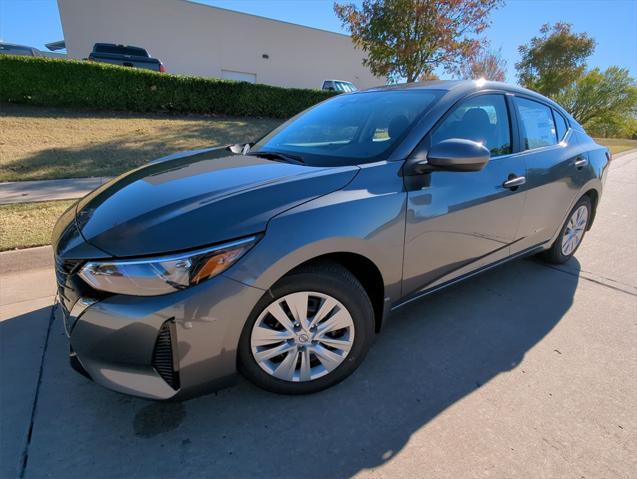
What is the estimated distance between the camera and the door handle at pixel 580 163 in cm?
338

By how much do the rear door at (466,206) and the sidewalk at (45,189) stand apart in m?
4.61

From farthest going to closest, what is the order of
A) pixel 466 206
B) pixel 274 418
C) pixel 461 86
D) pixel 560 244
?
pixel 560 244 → pixel 461 86 → pixel 466 206 → pixel 274 418

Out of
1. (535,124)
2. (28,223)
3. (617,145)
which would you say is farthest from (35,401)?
(617,145)

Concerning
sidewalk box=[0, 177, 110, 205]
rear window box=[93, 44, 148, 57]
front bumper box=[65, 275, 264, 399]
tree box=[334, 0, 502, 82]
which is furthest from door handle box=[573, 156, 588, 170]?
rear window box=[93, 44, 148, 57]

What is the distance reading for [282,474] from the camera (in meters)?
1.63

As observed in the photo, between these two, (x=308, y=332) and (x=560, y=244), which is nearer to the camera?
(x=308, y=332)

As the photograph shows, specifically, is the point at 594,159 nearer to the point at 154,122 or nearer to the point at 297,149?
the point at 297,149

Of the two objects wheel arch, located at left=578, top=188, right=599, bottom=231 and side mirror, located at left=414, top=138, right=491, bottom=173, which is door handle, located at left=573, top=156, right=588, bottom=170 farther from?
side mirror, located at left=414, top=138, right=491, bottom=173

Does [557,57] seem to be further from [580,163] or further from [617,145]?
[580,163]

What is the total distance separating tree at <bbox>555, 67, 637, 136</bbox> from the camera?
25453 mm

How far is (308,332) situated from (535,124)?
8.48 feet

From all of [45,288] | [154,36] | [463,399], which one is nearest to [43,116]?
[45,288]

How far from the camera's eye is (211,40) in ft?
74.3

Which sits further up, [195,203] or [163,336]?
[195,203]
